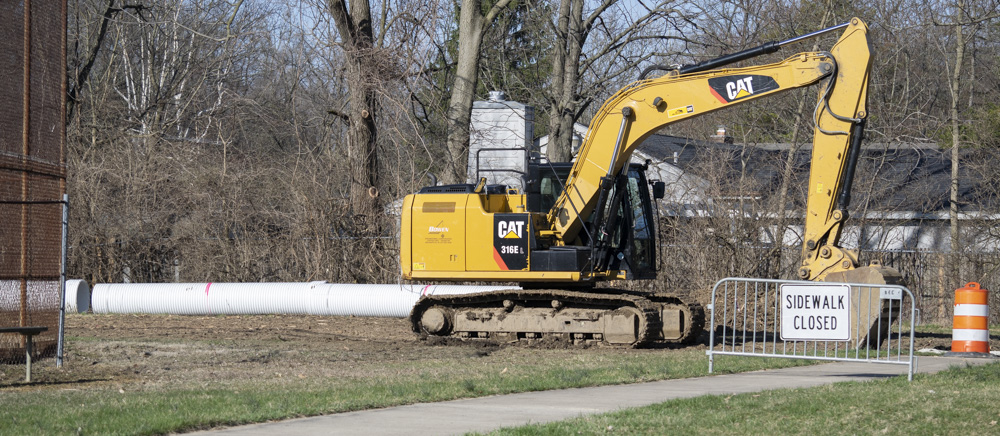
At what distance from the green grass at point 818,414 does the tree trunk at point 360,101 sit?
1571 centimetres

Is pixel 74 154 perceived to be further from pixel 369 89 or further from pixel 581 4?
pixel 581 4

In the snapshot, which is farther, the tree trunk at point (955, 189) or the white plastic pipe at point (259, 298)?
the tree trunk at point (955, 189)

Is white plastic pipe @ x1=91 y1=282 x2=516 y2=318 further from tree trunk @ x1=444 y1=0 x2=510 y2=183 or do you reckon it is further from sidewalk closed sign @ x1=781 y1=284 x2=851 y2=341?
sidewalk closed sign @ x1=781 y1=284 x2=851 y2=341

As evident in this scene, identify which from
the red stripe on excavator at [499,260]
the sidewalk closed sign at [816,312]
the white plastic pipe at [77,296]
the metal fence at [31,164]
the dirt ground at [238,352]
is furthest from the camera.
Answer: the white plastic pipe at [77,296]

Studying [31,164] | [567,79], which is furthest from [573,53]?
[31,164]

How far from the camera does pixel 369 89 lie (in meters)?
25.1

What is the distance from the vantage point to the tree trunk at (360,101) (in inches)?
952

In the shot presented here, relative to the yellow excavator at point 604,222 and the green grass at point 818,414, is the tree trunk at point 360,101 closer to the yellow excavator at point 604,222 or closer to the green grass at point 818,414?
the yellow excavator at point 604,222

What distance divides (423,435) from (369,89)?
18.5m

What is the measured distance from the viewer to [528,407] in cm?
888

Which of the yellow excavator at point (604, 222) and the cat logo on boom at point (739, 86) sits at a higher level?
the cat logo on boom at point (739, 86)

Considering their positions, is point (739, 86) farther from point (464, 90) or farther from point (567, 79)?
point (464, 90)

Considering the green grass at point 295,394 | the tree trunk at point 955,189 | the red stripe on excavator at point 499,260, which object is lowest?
the green grass at point 295,394

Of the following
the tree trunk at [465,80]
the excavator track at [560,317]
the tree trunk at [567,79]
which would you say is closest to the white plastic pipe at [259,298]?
the excavator track at [560,317]
